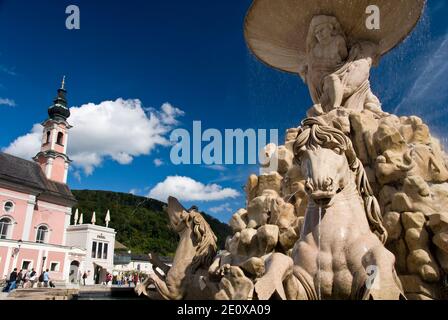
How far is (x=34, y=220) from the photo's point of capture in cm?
4147

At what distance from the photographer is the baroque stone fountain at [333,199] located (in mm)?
3750

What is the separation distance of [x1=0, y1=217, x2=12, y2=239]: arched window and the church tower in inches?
555

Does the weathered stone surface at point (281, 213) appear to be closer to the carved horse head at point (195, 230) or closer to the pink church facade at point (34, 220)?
the carved horse head at point (195, 230)

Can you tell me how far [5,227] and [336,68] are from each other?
39.1 m

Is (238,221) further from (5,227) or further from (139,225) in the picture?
(139,225)

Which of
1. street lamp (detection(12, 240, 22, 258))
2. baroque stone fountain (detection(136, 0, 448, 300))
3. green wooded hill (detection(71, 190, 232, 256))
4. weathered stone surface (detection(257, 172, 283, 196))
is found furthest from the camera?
green wooded hill (detection(71, 190, 232, 256))

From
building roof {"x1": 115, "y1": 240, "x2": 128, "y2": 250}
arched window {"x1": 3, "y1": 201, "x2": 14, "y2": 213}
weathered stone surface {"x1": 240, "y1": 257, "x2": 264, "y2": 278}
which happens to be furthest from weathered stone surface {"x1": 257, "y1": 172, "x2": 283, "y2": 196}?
building roof {"x1": 115, "y1": 240, "x2": 128, "y2": 250}

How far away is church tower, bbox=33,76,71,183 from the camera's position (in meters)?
53.2

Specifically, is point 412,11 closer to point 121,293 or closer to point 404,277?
point 404,277

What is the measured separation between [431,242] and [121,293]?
26.2 ft

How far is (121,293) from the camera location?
10.4 metres

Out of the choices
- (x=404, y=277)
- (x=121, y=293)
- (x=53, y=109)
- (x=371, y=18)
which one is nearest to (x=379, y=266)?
(x=404, y=277)

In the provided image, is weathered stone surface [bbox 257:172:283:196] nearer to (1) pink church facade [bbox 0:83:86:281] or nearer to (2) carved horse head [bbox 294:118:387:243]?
(2) carved horse head [bbox 294:118:387:243]

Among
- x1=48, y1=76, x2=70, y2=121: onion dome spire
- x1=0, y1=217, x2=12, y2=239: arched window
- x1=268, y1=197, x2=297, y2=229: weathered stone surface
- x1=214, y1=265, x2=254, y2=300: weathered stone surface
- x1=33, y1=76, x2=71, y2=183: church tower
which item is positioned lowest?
x1=214, y1=265, x2=254, y2=300: weathered stone surface
